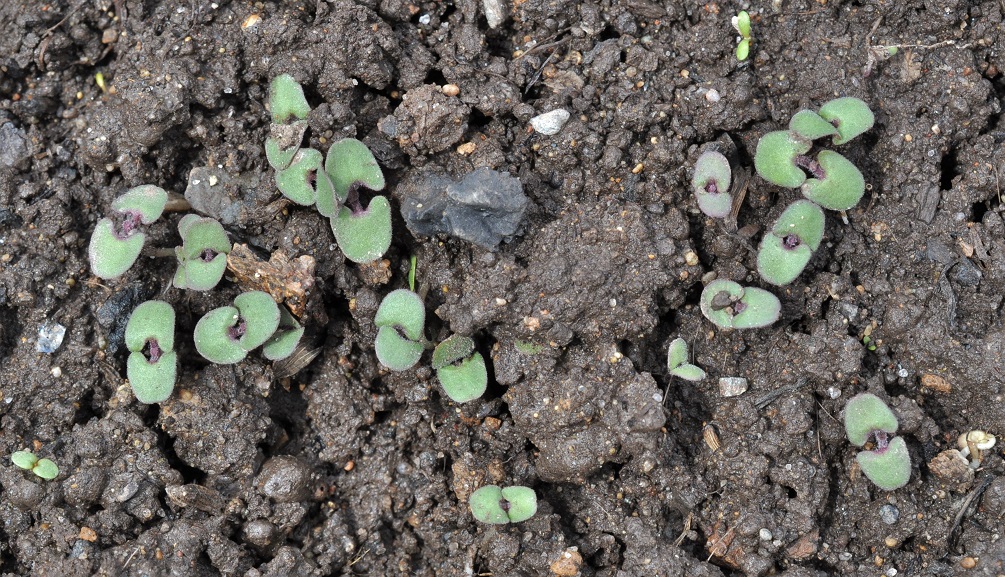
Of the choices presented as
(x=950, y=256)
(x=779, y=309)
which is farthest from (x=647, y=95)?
(x=950, y=256)

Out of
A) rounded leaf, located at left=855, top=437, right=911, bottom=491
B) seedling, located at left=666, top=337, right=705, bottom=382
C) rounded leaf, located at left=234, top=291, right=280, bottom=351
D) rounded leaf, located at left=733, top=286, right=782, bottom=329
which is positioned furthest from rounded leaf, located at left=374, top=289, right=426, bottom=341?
rounded leaf, located at left=855, top=437, right=911, bottom=491

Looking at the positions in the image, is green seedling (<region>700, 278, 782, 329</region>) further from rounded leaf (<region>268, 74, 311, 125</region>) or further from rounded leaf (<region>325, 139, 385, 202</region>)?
rounded leaf (<region>268, 74, 311, 125</region>)

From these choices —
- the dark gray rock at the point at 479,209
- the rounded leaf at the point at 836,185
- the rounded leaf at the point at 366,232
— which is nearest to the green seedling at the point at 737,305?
the rounded leaf at the point at 836,185

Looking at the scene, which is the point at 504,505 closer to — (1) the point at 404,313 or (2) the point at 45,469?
(1) the point at 404,313

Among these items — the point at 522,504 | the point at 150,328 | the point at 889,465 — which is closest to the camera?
the point at 889,465

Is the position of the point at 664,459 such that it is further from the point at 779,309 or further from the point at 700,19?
the point at 700,19

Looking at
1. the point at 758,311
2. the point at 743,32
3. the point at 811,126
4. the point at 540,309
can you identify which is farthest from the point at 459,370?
the point at 743,32

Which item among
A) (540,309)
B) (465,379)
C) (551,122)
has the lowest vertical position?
(465,379)
